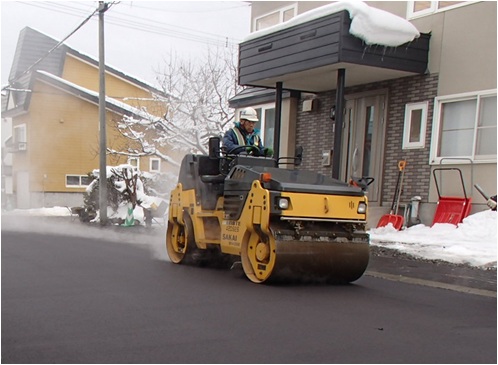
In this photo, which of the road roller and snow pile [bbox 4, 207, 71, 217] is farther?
snow pile [bbox 4, 207, 71, 217]

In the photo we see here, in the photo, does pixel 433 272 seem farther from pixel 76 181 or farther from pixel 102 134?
pixel 76 181

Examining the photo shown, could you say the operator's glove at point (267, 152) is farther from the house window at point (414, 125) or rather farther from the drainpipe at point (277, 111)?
the drainpipe at point (277, 111)

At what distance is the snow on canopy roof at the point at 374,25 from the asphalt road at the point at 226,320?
553 centimetres

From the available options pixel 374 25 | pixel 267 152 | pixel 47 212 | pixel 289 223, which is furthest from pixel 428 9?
pixel 47 212

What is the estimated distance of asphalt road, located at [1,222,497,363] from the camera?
387cm

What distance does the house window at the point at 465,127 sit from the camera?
10625 millimetres

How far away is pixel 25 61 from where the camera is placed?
22.8m

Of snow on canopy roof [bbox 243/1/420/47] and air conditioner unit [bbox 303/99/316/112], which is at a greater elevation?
snow on canopy roof [bbox 243/1/420/47]

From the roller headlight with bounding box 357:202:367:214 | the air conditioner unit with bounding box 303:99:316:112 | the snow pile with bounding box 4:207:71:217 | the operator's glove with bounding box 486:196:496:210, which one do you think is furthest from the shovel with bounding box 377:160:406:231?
the snow pile with bounding box 4:207:71:217

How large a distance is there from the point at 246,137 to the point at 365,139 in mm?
6214

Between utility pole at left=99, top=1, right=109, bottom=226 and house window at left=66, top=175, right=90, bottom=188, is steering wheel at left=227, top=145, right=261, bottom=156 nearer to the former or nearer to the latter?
utility pole at left=99, top=1, right=109, bottom=226

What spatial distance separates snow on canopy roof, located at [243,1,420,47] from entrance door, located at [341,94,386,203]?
188cm

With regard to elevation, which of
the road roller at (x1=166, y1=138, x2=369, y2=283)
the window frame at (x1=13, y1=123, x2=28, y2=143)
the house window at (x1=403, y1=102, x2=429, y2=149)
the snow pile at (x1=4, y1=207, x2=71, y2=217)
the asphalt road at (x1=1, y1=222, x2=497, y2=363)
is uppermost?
the house window at (x1=403, y1=102, x2=429, y2=149)

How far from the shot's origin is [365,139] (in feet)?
43.4
